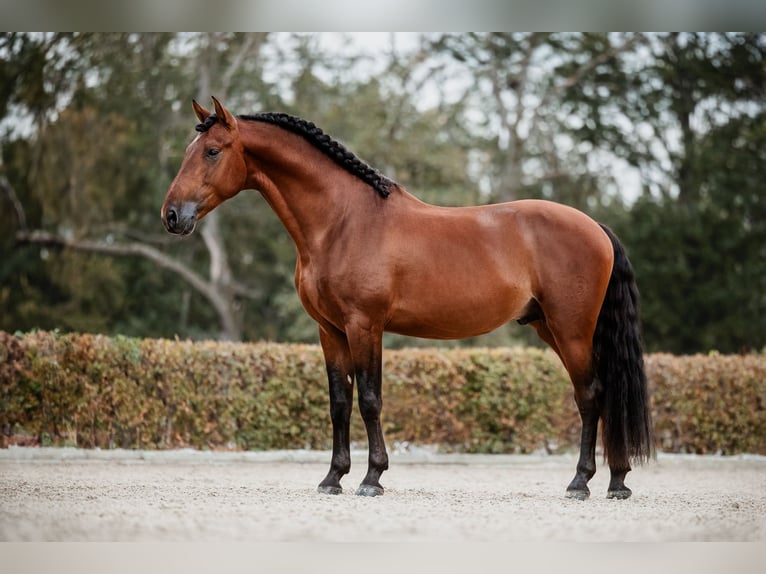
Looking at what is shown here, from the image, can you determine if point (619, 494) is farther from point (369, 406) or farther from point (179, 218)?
point (179, 218)

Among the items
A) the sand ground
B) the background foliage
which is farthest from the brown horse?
the background foliage

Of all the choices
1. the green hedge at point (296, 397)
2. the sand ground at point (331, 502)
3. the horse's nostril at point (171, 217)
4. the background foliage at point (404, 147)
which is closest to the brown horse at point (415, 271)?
the horse's nostril at point (171, 217)

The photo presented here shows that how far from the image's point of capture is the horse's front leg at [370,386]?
524cm

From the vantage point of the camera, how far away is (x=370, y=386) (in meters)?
5.27

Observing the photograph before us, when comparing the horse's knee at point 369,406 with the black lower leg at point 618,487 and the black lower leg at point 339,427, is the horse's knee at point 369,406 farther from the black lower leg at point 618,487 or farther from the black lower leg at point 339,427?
the black lower leg at point 618,487

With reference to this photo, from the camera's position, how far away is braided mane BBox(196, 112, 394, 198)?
556 cm

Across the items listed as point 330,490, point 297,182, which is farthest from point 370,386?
point 297,182

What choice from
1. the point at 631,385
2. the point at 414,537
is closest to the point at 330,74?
the point at 631,385

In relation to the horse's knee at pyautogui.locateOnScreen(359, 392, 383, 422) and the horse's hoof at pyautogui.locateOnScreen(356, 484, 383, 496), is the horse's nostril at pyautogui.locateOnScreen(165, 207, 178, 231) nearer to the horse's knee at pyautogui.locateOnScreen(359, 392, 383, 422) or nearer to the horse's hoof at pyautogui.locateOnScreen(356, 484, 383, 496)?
the horse's knee at pyautogui.locateOnScreen(359, 392, 383, 422)

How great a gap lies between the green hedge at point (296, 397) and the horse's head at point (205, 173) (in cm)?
328

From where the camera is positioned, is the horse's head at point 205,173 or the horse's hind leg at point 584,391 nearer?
the horse's head at point 205,173

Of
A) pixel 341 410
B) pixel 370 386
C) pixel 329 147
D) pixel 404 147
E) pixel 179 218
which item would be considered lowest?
pixel 341 410

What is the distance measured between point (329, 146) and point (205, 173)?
0.88 meters

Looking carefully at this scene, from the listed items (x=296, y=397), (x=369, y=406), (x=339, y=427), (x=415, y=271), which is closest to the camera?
(x=369, y=406)
